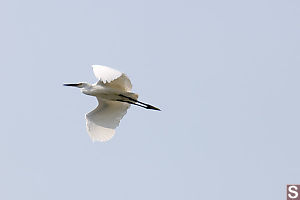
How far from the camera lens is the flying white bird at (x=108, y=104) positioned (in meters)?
16.6

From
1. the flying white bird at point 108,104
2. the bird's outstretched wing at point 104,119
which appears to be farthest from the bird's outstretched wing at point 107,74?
the bird's outstretched wing at point 104,119

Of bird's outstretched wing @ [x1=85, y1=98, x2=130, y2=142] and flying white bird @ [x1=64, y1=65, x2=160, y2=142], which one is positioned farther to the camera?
bird's outstretched wing @ [x1=85, y1=98, x2=130, y2=142]

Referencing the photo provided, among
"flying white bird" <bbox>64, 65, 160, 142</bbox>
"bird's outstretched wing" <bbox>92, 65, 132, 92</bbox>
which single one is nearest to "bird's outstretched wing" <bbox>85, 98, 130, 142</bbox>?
"flying white bird" <bbox>64, 65, 160, 142</bbox>

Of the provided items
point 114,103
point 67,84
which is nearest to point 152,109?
point 114,103

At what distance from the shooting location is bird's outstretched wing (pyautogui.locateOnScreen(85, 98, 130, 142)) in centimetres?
1717

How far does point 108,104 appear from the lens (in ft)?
57.8

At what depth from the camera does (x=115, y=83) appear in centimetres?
1653

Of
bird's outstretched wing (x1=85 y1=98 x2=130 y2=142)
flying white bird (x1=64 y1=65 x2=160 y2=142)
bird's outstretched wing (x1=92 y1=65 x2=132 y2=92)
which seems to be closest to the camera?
bird's outstretched wing (x1=92 y1=65 x2=132 y2=92)

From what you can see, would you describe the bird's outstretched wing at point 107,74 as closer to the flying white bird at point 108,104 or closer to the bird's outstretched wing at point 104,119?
the flying white bird at point 108,104

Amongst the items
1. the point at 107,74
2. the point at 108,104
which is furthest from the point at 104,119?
the point at 107,74

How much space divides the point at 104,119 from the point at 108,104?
1.42 ft

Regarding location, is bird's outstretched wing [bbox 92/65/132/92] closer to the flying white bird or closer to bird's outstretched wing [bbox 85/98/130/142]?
the flying white bird

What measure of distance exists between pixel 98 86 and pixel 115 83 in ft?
1.72

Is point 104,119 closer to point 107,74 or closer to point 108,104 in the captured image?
point 108,104
